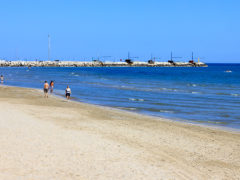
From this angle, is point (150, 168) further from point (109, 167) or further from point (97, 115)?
point (97, 115)

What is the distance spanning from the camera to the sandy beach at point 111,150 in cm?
994

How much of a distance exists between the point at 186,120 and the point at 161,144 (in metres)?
7.94

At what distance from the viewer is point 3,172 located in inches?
368

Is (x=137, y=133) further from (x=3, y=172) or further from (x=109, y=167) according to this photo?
(x=3, y=172)

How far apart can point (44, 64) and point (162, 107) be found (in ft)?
548

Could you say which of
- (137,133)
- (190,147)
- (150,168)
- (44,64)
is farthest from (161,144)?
(44,64)

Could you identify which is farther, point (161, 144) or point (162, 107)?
point (162, 107)

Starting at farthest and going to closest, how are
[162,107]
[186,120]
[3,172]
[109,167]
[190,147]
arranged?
[162,107] < [186,120] < [190,147] < [109,167] < [3,172]

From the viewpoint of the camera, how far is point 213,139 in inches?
604

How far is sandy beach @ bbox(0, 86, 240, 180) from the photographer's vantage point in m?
9.94

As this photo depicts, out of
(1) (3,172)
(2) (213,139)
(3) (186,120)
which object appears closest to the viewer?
(1) (3,172)

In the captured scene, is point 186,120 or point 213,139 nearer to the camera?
point 213,139

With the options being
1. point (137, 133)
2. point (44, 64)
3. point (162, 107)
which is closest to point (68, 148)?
point (137, 133)

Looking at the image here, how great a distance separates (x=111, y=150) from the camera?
1227cm
